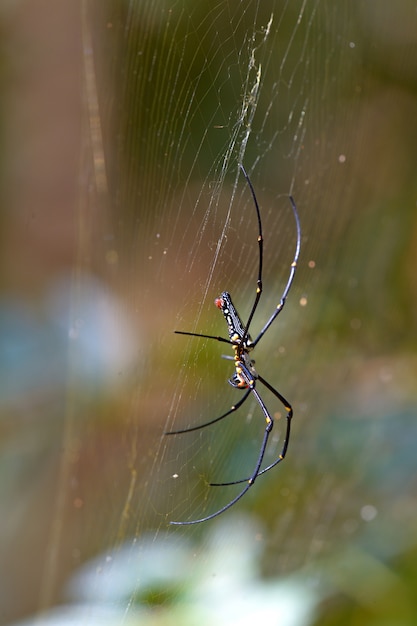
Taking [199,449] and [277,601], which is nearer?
[199,449]

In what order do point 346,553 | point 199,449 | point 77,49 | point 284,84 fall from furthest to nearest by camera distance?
point 77,49 < point 346,553 < point 284,84 < point 199,449

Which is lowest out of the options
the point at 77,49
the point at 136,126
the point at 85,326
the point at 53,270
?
the point at 85,326

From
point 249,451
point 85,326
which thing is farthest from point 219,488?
point 85,326

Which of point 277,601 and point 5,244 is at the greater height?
point 5,244

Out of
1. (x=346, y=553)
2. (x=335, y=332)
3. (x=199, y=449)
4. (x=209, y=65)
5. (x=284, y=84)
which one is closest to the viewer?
(x=209, y=65)

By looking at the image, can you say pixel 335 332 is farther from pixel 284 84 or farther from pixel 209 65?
pixel 209 65

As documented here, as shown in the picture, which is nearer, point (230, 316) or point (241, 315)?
point (230, 316)

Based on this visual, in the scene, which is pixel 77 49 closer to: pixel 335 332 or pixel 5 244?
pixel 5 244
